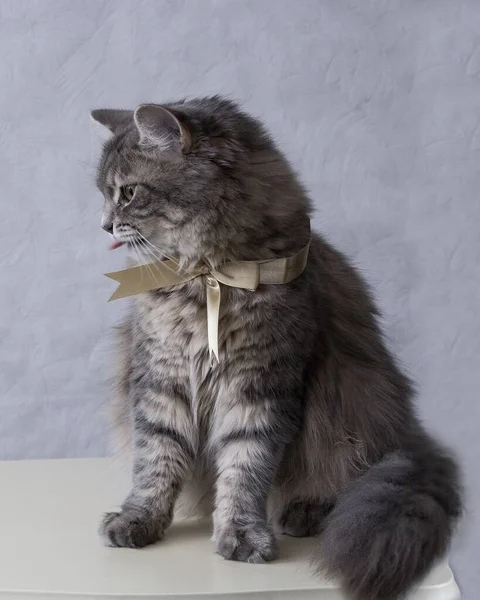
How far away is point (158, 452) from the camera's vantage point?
1.36 meters

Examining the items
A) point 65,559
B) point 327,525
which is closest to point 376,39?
point 327,525

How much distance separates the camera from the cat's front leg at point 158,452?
134 centimetres

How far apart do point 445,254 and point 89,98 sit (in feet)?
2.84

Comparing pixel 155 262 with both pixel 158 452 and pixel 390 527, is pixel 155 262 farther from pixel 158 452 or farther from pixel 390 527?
pixel 390 527

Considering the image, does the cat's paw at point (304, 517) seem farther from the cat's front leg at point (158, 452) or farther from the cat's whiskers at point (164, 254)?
the cat's whiskers at point (164, 254)

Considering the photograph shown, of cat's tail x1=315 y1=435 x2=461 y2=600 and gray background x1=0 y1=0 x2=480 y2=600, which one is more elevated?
gray background x1=0 y1=0 x2=480 y2=600

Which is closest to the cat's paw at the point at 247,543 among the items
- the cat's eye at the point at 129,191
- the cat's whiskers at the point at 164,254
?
the cat's whiskers at the point at 164,254

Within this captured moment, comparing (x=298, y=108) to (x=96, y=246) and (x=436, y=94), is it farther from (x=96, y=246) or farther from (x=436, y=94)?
(x=96, y=246)

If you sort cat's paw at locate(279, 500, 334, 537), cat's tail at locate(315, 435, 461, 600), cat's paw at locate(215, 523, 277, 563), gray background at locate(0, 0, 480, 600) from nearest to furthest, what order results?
1. cat's tail at locate(315, 435, 461, 600)
2. cat's paw at locate(215, 523, 277, 563)
3. cat's paw at locate(279, 500, 334, 537)
4. gray background at locate(0, 0, 480, 600)

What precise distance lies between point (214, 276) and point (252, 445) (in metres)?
0.24

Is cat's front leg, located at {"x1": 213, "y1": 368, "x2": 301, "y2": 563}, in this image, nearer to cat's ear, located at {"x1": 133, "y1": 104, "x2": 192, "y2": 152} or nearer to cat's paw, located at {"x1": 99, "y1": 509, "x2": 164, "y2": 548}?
cat's paw, located at {"x1": 99, "y1": 509, "x2": 164, "y2": 548}

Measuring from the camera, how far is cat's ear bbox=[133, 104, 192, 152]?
1233mm

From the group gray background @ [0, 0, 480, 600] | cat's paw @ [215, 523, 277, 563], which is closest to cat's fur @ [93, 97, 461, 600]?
cat's paw @ [215, 523, 277, 563]

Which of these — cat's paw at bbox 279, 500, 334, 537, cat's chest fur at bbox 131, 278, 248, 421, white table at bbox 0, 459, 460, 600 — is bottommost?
white table at bbox 0, 459, 460, 600
